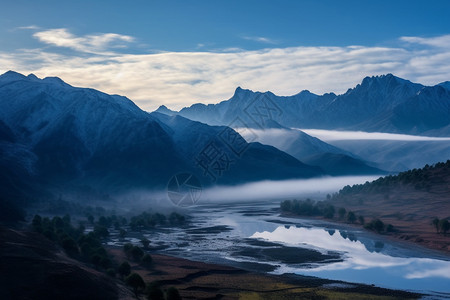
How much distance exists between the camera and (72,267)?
87688 millimetres

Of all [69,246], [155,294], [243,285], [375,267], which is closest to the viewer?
[155,294]

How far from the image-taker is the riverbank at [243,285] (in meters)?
95.0

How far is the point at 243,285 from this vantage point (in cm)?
10338

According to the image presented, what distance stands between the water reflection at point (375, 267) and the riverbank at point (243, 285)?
26.6 ft

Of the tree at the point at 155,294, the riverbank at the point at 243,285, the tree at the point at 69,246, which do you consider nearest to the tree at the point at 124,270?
the riverbank at the point at 243,285

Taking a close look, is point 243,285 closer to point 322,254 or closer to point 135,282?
point 135,282

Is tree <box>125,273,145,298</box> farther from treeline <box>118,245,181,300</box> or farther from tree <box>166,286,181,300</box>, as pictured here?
tree <box>166,286,181,300</box>

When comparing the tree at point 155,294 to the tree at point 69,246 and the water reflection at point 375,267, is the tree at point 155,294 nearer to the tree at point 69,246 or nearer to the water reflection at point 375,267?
the tree at point 69,246

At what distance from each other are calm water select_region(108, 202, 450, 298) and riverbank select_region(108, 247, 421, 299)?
697 cm

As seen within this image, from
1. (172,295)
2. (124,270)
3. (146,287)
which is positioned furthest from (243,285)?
(124,270)

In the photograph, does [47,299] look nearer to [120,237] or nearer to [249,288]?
[249,288]

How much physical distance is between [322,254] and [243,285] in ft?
151

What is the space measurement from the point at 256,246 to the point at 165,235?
45.5 meters

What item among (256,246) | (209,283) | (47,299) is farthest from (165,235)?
(47,299)
